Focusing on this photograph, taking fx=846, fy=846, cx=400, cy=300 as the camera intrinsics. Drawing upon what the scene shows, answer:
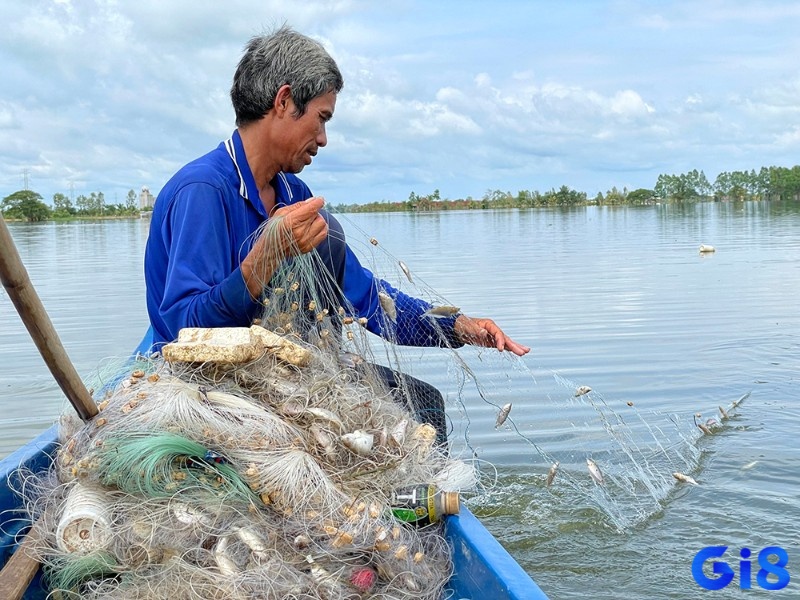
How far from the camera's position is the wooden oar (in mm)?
2334

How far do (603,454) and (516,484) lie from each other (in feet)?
3.32

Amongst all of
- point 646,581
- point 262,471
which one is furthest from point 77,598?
point 646,581

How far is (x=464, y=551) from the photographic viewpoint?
2.90 m

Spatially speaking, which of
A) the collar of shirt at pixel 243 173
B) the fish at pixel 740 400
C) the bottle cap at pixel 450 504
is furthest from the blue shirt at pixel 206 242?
the fish at pixel 740 400

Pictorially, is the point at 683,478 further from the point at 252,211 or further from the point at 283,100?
the point at 283,100

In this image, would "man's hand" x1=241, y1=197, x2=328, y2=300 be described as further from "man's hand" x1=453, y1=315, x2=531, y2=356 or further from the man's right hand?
"man's hand" x1=453, y1=315, x2=531, y2=356

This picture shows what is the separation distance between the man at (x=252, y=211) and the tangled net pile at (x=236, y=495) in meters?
0.30

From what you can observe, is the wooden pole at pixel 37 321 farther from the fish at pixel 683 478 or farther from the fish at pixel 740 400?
the fish at pixel 740 400

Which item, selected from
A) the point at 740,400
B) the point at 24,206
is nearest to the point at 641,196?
the point at 24,206

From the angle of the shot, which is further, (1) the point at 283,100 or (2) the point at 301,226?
(1) the point at 283,100

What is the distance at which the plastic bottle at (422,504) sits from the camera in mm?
2967

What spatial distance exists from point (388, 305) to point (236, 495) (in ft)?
5.11

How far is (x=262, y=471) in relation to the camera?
107 inches

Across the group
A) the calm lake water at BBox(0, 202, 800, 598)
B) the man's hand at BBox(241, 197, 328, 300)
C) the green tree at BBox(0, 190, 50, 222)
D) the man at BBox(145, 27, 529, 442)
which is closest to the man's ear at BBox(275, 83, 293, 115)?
the man at BBox(145, 27, 529, 442)
